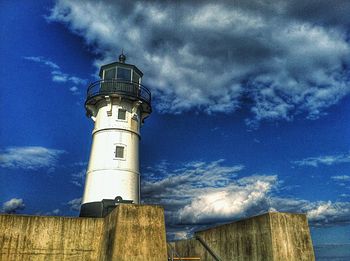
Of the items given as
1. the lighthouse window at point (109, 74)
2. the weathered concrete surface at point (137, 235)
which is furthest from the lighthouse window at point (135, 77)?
the weathered concrete surface at point (137, 235)

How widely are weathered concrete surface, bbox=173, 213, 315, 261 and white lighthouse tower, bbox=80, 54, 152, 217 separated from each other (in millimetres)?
8810

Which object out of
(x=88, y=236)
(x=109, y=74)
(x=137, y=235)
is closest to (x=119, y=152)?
→ (x=109, y=74)

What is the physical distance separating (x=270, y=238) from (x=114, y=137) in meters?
12.6

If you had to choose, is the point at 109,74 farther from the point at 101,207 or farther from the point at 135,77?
the point at 101,207

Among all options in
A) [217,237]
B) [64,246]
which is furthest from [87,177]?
[217,237]

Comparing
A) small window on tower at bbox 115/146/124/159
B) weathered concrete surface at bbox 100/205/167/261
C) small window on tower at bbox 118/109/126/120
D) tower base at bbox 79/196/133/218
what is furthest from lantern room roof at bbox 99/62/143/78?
weathered concrete surface at bbox 100/205/167/261

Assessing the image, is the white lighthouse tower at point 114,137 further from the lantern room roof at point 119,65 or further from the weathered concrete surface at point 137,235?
the weathered concrete surface at point 137,235

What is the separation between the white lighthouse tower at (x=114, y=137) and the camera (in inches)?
713

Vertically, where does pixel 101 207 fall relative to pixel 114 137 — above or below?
below

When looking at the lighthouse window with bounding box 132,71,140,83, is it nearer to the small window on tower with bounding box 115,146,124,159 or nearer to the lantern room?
the lantern room

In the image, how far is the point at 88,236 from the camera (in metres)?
12.4

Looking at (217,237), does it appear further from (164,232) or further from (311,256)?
(311,256)

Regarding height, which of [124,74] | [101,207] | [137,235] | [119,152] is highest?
[124,74]

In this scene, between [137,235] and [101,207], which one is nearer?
[137,235]
